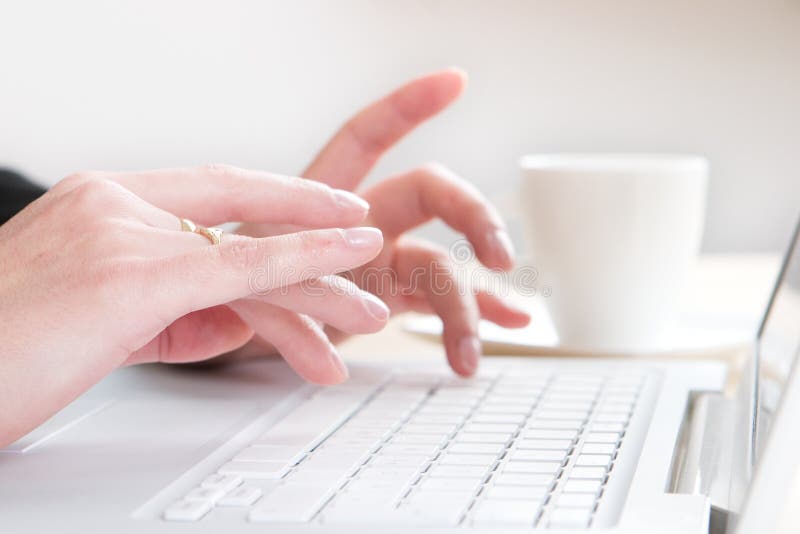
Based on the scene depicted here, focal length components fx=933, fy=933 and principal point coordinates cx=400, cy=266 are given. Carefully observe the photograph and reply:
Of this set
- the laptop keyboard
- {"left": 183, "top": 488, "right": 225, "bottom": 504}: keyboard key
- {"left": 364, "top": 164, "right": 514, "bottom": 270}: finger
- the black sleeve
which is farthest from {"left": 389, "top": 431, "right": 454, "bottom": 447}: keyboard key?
the black sleeve

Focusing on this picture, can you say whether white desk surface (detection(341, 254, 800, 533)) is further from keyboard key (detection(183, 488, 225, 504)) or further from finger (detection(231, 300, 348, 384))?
keyboard key (detection(183, 488, 225, 504))

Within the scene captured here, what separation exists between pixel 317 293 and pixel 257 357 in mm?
235

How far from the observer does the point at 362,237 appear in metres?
0.44

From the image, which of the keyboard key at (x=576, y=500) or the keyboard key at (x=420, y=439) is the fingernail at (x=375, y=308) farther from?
the keyboard key at (x=576, y=500)

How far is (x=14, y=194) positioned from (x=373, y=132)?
0.31 meters

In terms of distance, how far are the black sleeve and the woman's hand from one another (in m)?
0.30

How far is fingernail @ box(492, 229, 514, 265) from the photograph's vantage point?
2.10 feet

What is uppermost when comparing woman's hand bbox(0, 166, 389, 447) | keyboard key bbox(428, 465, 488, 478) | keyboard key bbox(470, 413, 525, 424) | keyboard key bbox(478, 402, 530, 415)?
woman's hand bbox(0, 166, 389, 447)

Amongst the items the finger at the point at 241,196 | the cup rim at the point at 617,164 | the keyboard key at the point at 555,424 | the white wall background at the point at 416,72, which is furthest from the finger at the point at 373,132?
the white wall background at the point at 416,72

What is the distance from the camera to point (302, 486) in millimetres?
367

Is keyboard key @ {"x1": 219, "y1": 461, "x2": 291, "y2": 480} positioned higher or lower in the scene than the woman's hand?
lower

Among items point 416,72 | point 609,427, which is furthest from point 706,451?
point 416,72

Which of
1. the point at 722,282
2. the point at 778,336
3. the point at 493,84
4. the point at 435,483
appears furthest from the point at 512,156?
the point at 435,483

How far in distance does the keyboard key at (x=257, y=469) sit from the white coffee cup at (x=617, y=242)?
15.2 inches
